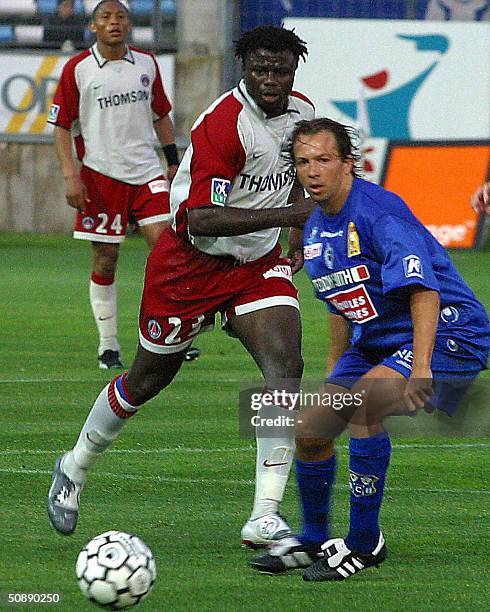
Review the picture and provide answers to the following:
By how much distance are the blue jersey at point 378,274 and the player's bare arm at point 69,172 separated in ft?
14.9

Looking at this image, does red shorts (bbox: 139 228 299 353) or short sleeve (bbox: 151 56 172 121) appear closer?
red shorts (bbox: 139 228 299 353)

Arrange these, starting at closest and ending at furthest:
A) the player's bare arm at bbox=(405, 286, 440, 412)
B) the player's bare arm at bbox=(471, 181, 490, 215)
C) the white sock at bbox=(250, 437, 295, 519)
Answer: the player's bare arm at bbox=(405, 286, 440, 412) → the white sock at bbox=(250, 437, 295, 519) → the player's bare arm at bbox=(471, 181, 490, 215)

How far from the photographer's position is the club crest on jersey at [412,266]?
198 inches

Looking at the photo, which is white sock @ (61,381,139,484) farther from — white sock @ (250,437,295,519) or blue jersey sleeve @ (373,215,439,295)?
blue jersey sleeve @ (373,215,439,295)

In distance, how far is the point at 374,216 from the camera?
17.1ft

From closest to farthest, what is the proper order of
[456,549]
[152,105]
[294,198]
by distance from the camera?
[456,549] → [294,198] → [152,105]

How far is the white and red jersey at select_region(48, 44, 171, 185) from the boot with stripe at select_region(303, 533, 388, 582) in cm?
552

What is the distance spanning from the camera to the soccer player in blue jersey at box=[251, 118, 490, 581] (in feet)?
16.8

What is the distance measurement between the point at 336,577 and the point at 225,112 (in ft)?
6.42

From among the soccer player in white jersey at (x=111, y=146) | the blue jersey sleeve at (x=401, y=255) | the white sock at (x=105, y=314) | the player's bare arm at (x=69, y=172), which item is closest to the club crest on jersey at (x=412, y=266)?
the blue jersey sleeve at (x=401, y=255)

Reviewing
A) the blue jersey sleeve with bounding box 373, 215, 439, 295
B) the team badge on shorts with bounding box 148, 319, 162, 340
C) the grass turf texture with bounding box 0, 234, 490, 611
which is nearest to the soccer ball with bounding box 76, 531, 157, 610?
the grass turf texture with bounding box 0, 234, 490, 611

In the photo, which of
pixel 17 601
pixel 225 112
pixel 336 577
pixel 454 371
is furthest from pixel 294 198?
pixel 17 601

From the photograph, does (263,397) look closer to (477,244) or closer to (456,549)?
(456,549)

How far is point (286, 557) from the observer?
5.36 m
